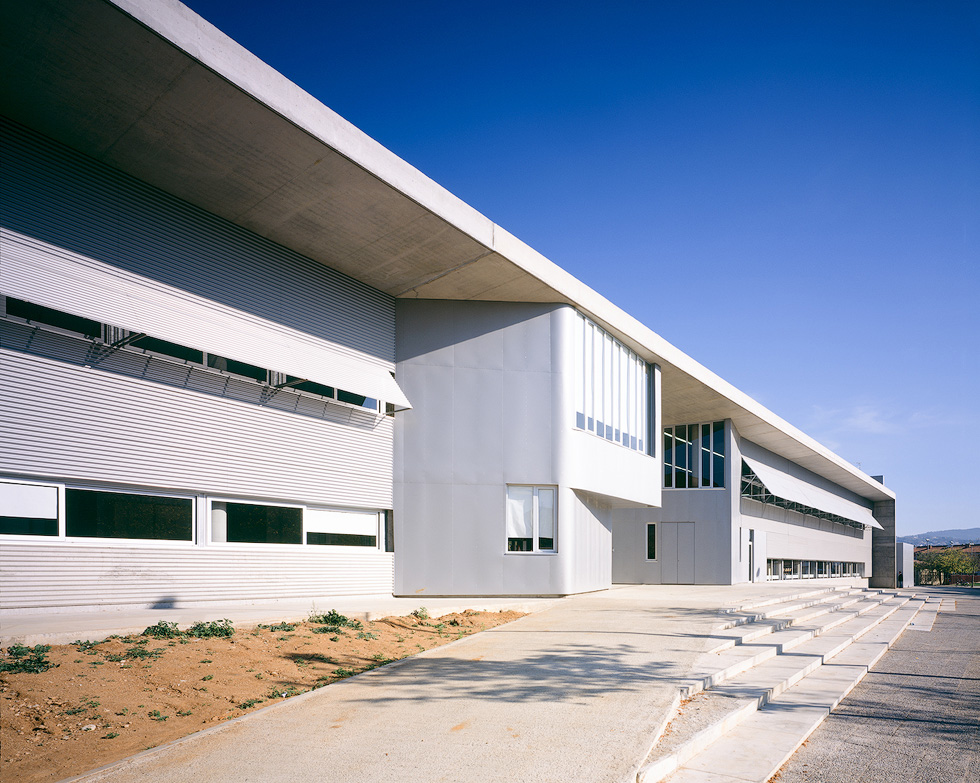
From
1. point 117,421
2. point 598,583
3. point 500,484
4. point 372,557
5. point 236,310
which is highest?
point 236,310

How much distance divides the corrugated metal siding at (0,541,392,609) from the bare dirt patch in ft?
10.4

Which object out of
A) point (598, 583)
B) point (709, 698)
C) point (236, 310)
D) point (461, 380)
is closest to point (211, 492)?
point (236, 310)

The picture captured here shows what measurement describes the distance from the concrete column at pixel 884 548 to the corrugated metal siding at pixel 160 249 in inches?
2292

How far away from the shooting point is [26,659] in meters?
7.54

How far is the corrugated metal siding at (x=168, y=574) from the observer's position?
37.3 ft

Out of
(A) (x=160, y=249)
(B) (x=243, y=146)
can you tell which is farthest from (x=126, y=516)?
(B) (x=243, y=146)

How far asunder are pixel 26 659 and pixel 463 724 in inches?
170

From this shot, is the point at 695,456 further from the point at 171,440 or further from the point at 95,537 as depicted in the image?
the point at 95,537

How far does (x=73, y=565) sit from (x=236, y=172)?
670 cm

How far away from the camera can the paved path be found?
639 centimetres

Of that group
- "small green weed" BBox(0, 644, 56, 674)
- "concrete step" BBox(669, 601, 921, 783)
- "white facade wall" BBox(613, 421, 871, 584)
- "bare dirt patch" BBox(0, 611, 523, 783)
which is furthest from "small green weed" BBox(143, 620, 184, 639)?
"white facade wall" BBox(613, 421, 871, 584)

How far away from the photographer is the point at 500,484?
1841 cm

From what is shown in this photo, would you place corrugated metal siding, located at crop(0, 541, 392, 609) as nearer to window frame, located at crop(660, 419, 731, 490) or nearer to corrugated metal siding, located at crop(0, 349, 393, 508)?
corrugated metal siding, located at crop(0, 349, 393, 508)

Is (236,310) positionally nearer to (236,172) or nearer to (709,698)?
(236,172)
